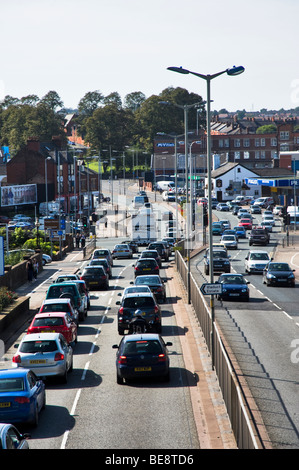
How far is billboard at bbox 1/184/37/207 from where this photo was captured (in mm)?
105875

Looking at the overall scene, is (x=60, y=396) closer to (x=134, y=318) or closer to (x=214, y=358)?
(x=214, y=358)

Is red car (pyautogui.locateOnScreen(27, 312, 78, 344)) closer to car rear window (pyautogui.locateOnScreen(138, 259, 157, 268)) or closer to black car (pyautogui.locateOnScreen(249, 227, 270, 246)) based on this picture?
car rear window (pyautogui.locateOnScreen(138, 259, 157, 268))

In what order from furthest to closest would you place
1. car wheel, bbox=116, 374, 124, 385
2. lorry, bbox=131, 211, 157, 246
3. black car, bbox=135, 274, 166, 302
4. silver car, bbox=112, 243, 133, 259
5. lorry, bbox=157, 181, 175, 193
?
lorry, bbox=157, 181, 175, 193 → lorry, bbox=131, 211, 157, 246 → silver car, bbox=112, 243, 133, 259 → black car, bbox=135, 274, 166, 302 → car wheel, bbox=116, 374, 124, 385

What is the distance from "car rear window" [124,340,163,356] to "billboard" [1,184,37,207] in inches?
3406

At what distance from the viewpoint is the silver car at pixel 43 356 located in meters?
20.8

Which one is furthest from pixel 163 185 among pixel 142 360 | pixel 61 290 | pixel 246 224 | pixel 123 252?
pixel 142 360

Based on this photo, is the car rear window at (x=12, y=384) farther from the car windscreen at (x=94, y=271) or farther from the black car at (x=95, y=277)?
the car windscreen at (x=94, y=271)

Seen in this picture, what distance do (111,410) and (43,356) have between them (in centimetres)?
313

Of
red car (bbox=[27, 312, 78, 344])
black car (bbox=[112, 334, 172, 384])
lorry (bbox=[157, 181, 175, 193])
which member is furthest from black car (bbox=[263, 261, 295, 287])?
lorry (bbox=[157, 181, 175, 193])

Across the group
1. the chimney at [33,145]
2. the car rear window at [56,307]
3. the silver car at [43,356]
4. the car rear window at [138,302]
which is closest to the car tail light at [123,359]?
the silver car at [43,356]

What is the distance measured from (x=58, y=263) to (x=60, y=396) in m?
44.6

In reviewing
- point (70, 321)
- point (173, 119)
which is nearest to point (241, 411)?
point (70, 321)

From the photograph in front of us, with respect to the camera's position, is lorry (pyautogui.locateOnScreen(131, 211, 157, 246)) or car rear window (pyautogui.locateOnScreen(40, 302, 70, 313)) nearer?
car rear window (pyautogui.locateOnScreen(40, 302, 70, 313))

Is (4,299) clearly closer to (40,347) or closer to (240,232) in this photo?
(40,347)
